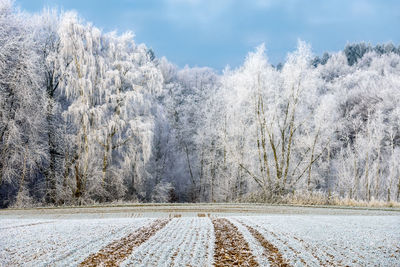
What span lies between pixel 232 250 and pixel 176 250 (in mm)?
665

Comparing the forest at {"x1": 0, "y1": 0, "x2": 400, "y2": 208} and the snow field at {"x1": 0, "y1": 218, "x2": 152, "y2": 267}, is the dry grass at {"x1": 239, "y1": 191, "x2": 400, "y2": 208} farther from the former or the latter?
the snow field at {"x1": 0, "y1": 218, "x2": 152, "y2": 267}

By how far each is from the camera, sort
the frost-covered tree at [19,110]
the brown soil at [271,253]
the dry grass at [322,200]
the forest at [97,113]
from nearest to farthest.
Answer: the brown soil at [271,253] → the dry grass at [322,200] → the frost-covered tree at [19,110] → the forest at [97,113]

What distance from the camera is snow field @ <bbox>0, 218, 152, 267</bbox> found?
3.22 metres

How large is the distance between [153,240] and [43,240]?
1472 millimetres

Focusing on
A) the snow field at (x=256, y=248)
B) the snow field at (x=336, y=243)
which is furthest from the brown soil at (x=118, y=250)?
the snow field at (x=336, y=243)

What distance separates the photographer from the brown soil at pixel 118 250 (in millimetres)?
3166

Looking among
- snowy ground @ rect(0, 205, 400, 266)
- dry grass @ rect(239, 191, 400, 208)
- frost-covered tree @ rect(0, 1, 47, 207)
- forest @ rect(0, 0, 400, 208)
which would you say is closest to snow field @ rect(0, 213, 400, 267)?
snowy ground @ rect(0, 205, 400, 266)

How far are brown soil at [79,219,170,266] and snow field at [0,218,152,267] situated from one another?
11cm

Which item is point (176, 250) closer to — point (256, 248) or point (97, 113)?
point (256, 248)

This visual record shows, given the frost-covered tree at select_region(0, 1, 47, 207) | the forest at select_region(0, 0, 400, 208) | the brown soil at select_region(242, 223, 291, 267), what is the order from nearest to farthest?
the brown soil at select_region(242, 223, 291, 267), the frost-covered tree at select_region(0, 1, 47, 207), the forest at select_region(0, 0, 400, 208)

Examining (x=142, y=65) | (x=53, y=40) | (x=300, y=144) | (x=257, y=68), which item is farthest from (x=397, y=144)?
(x=53, y=40)

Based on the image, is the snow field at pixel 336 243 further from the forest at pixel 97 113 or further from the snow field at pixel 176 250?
the forest at pixel 97 113

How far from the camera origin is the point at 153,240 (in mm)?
4223

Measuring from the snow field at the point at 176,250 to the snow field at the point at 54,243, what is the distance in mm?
574
